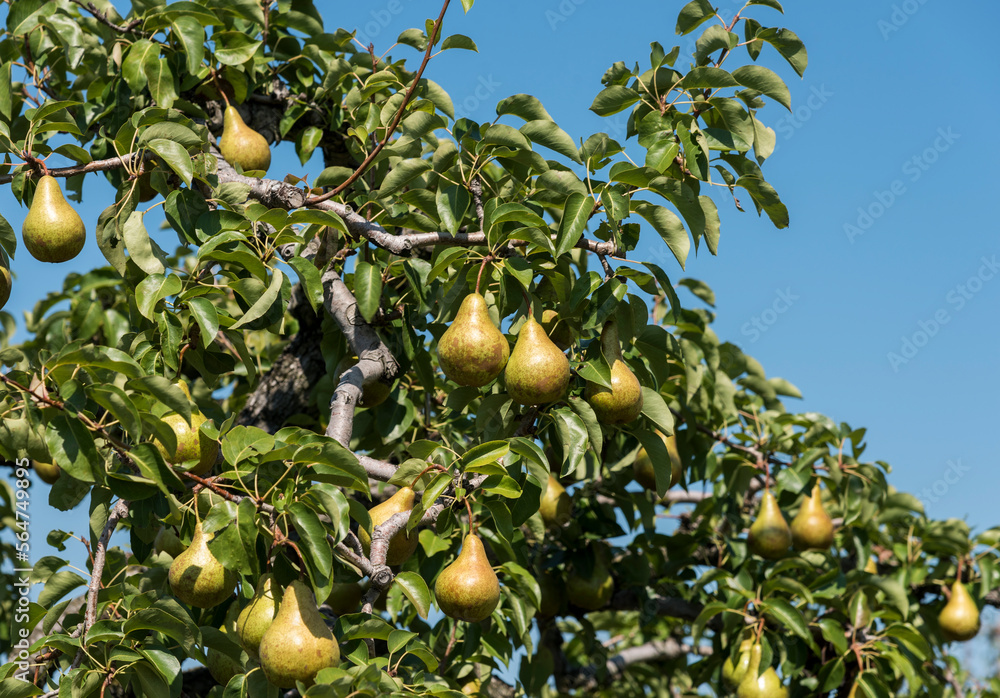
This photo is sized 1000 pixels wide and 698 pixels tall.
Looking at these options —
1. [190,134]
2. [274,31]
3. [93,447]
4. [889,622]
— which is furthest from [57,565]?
[889,622]

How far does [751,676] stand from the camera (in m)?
3.00

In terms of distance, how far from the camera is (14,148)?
201cm

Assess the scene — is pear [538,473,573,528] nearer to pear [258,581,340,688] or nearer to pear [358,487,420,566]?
pear [358,487,420,566]

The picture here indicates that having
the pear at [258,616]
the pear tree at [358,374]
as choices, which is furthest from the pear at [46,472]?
the pear at [258,616]

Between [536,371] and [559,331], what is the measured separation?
0.29m

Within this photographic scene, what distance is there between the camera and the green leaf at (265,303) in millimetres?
1788

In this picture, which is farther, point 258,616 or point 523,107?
point 523,107

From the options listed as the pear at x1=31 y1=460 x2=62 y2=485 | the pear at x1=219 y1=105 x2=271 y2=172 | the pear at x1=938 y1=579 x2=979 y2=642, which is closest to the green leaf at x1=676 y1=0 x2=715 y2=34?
the pear at x1=219 y1=105 x2=271 y2=172

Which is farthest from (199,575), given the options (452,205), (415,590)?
(452,205)

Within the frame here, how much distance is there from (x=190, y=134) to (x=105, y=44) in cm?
92

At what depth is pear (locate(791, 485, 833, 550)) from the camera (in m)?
3.60

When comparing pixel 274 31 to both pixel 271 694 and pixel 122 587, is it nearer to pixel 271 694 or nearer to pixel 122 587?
pixel 122 587

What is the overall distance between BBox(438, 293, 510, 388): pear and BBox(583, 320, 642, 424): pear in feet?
0.71

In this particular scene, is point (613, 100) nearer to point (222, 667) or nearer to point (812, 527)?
point (222, 667)
